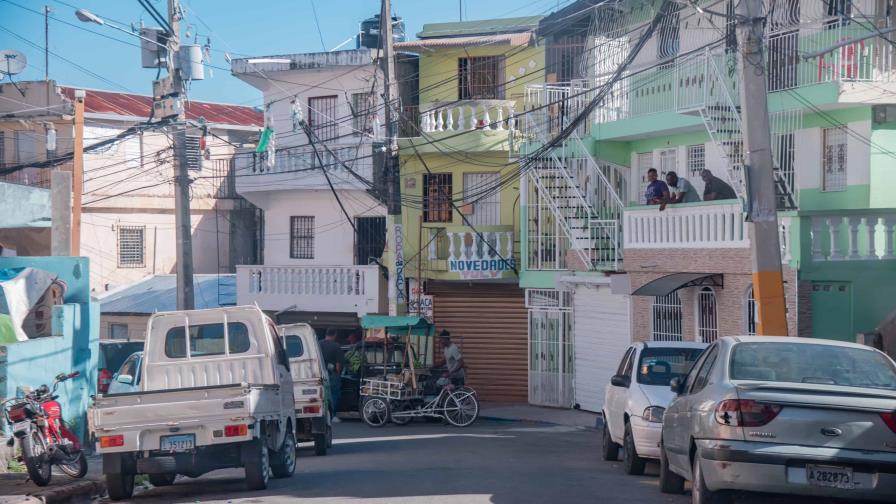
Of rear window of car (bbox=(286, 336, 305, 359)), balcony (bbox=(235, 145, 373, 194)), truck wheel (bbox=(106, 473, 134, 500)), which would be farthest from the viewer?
balcony (bbox=(235, 145, 373, 194))

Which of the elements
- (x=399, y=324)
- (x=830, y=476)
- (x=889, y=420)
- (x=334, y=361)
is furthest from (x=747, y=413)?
(x=334, y=361)

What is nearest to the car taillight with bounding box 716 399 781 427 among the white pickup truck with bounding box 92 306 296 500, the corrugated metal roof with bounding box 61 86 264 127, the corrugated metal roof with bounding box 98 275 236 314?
the white pickup truck with bounding box 92 306 296 500

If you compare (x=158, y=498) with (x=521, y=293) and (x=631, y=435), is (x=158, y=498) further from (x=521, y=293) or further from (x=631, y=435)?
(x=521, y=293)

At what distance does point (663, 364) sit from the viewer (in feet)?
47.8

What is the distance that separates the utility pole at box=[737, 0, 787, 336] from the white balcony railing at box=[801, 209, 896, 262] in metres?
3.73

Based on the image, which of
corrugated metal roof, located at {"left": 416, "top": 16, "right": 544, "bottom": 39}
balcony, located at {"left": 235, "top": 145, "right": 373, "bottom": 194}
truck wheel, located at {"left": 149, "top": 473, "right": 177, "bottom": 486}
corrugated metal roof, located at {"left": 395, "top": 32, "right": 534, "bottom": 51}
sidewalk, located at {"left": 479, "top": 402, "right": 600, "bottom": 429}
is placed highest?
corrugated metal roof, located at {"left": 416, "top": 16, "right": 544, "bottom": 39}

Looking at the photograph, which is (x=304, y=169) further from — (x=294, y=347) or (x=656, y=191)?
(x=294, y=347)

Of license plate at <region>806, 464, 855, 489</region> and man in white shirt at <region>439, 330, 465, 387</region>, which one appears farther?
man in white shirt at <region>439, 330, 465, 387</region>

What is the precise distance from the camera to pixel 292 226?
36.6 m

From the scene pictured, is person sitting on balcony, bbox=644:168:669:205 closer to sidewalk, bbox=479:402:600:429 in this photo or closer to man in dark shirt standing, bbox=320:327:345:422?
sidewalk, bbox=479:402:600:429

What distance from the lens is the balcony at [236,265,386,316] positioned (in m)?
33.1

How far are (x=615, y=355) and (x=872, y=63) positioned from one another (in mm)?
9248

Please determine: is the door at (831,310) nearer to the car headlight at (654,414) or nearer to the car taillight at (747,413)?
the car headlight at (654,414)

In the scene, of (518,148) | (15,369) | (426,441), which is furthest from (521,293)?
(15,369)
